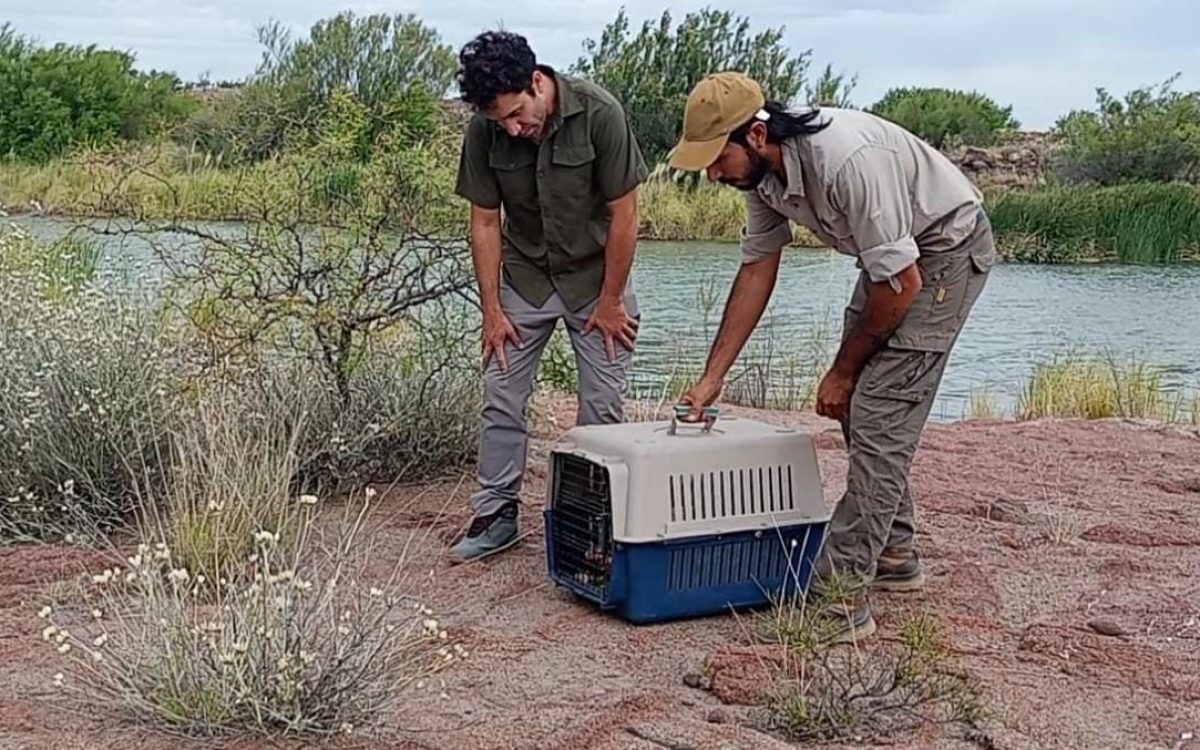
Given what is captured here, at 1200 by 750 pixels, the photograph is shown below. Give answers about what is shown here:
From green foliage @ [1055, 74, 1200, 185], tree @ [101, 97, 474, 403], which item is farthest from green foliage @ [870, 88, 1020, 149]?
tree @ [101, 97, 474, 403]

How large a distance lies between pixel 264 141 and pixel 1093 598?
403cm

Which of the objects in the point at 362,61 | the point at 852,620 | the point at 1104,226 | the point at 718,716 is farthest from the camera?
the point at 1104,226

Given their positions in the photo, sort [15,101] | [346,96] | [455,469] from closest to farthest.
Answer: [455,469], [346,96], [15,101]

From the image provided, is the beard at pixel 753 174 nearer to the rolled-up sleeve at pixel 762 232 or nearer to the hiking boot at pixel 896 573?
the rolled-up sleeve at pixel 762 232

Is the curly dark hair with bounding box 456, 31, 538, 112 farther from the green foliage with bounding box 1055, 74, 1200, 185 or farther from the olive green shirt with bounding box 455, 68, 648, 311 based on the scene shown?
the green foliage with bounding box 1055, 74, 1200, 185

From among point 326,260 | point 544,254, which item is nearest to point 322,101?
point 326,260

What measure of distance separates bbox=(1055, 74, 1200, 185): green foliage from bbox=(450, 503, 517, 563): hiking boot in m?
31.3

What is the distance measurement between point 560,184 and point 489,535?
1.16 meters

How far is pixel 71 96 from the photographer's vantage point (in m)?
36.4

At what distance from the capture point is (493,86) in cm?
467

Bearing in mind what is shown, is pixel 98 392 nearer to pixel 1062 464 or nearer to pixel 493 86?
pixel 493 86

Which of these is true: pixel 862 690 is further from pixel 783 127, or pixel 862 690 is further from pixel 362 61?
pixel 362 61

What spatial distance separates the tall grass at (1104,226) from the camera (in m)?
23.5

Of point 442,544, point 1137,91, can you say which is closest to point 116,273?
point 442,544
